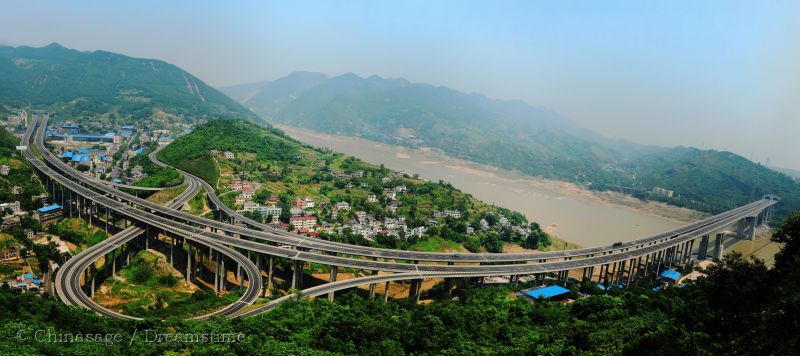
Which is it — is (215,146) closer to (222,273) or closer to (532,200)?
(222,273)

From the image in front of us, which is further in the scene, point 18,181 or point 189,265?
point 18,181

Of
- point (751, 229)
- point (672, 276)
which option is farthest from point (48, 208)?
point (751, 229)

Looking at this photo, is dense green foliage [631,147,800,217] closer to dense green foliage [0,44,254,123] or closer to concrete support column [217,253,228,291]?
concrete support column [217,253,228,291]

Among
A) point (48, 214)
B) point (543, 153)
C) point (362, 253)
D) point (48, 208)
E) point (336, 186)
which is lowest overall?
point (48, 214)

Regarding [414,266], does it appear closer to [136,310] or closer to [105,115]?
[136,310]

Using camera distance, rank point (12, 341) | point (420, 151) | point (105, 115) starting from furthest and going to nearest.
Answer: point (420, 151) < point (105, 115) < point (12, 341)

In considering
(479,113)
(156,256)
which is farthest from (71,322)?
(479,113)
